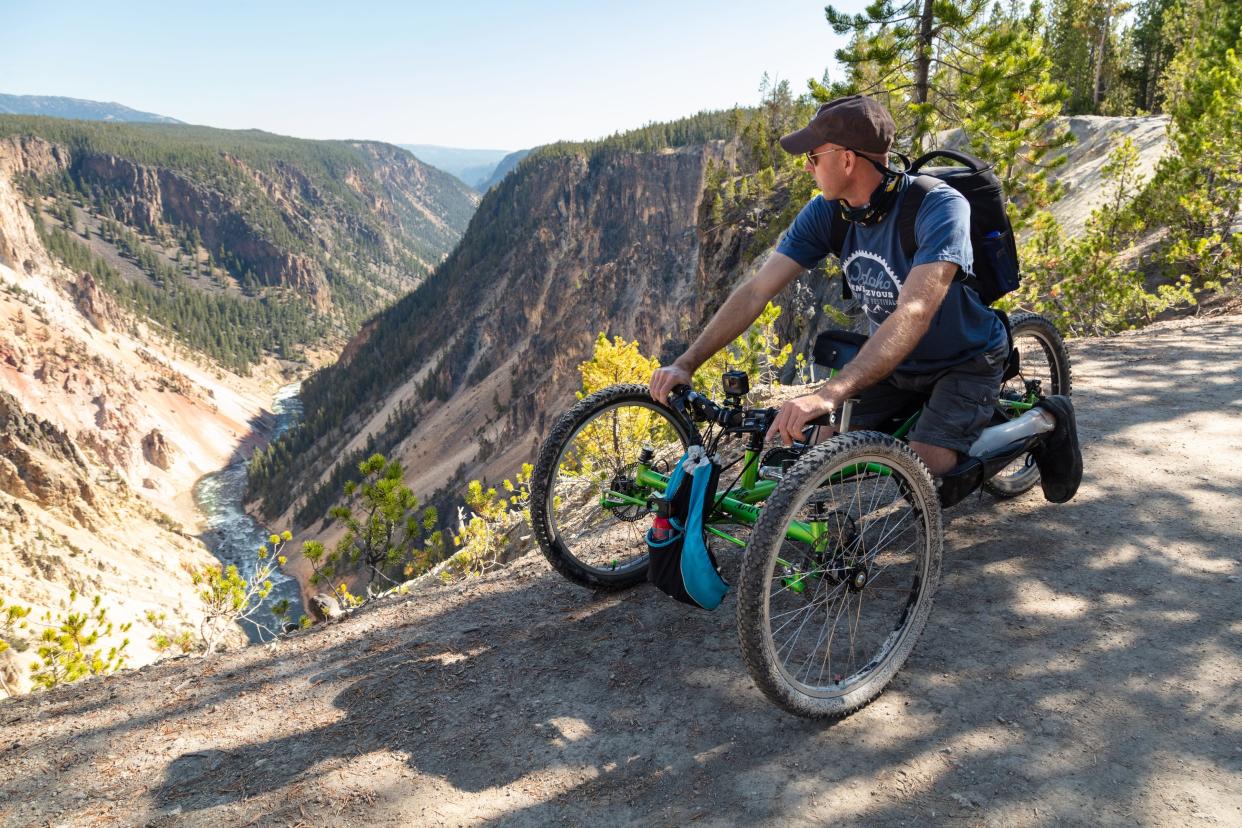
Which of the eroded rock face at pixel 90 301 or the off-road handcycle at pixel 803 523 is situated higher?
the off-road handcycle at pixel 803 523

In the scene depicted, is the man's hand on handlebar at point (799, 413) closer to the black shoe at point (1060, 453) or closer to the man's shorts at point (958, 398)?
the man's shorts at point (958, 398)

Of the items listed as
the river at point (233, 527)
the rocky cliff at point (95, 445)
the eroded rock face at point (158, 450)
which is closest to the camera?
the rocky cliff at point (95, 445)

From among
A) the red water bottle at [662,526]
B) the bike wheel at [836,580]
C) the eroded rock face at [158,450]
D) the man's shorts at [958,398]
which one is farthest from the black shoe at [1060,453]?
the eroded rock face at [158,450]

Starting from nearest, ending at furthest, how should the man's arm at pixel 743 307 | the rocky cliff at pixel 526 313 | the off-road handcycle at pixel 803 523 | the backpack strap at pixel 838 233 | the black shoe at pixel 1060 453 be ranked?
the off-road handcycle at pixel 803 523 → the backpack strap at pixel 838 233 → the man's arm at pixel 743 307 → the black shoe at pixel 1060 453 → the rocky cliff at pixel 526 313

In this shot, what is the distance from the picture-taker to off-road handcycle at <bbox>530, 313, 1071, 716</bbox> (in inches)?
109

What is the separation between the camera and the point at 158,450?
126 meters

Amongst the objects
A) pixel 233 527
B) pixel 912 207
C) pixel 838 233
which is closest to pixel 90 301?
pixel 233 527

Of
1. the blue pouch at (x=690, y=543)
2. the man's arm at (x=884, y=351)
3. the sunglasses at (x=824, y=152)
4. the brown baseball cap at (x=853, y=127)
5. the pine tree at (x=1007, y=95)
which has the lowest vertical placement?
the blue pouch at (x=690, y=543)

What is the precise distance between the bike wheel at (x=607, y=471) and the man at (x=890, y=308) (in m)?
0.43

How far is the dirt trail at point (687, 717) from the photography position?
265 centimetres

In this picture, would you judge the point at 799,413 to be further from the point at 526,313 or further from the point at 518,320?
the point at 526,313

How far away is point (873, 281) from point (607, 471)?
214 centimetres

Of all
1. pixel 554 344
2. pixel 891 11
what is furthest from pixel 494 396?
pixel 891 11

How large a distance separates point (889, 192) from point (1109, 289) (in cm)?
948
